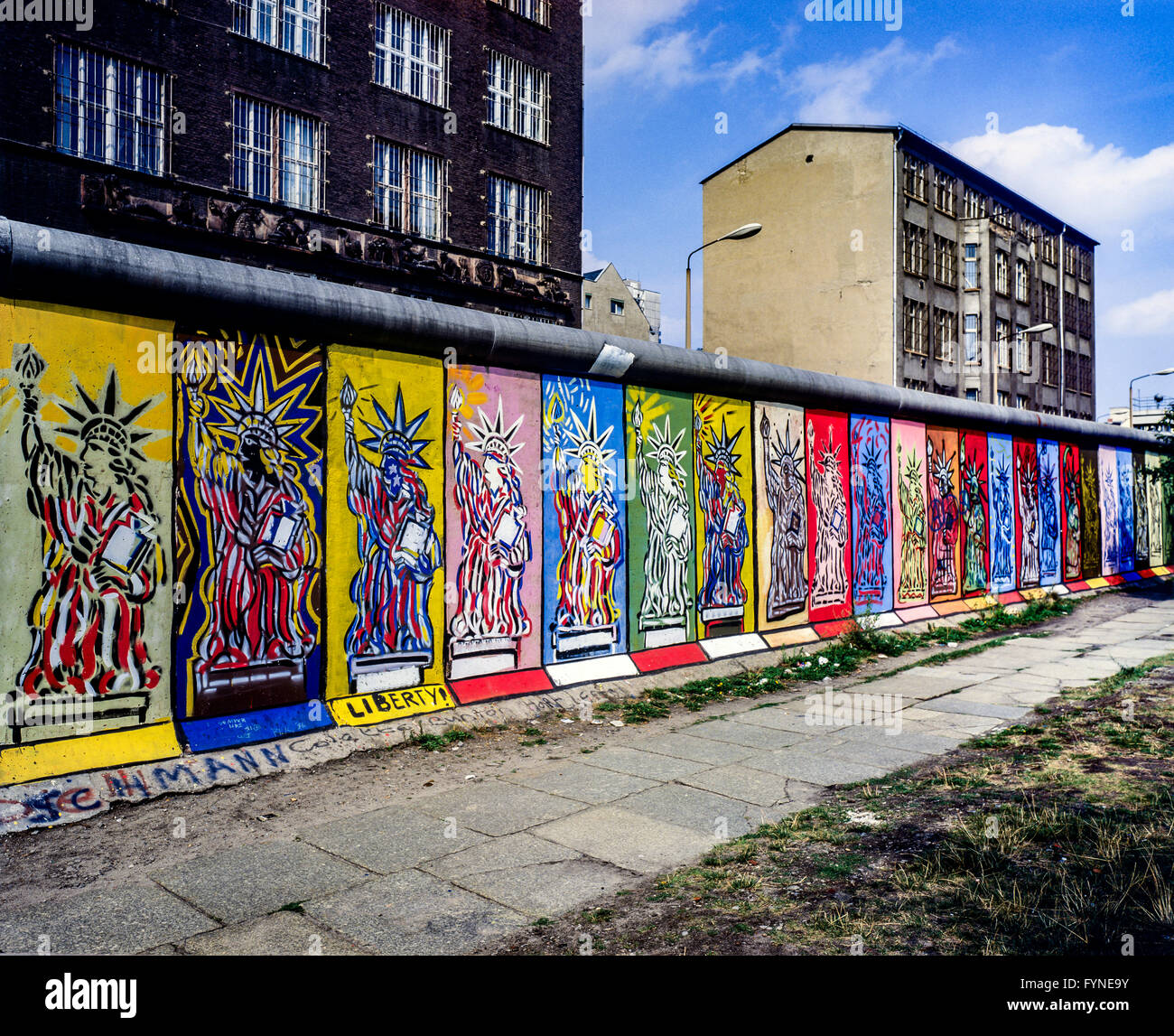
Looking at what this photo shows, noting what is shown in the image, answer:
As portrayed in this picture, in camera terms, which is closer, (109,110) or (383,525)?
(383,525)

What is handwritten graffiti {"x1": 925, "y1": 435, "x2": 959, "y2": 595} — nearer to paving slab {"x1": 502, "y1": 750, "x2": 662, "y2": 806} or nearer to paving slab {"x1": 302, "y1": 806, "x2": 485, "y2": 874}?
paving slab {"x1": 502, "y1": 750, "x2": 662, "y2": 806}

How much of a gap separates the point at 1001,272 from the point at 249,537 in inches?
1780

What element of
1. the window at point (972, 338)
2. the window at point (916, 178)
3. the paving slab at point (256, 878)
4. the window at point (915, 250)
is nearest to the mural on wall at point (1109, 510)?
the window at point (915, 250)

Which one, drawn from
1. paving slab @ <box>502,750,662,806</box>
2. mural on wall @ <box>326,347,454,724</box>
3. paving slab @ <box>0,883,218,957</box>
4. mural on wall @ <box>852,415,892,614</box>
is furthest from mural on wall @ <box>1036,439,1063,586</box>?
paving slab @ <box>0,883,218,957</box>

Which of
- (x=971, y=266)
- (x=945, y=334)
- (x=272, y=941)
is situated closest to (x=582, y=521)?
(x=272, y=941)

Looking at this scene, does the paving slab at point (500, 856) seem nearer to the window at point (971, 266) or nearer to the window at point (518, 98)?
the window at point (518, 98)

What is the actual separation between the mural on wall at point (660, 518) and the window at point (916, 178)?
31.4 m

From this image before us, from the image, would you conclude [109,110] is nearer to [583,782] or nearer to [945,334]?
[583,782]

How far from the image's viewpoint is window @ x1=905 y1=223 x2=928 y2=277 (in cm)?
3575

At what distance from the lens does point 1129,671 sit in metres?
9.09

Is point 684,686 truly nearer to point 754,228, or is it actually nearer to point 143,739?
point 143,739

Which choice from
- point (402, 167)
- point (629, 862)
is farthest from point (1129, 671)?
point (402, 167)

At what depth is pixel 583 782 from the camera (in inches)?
223
